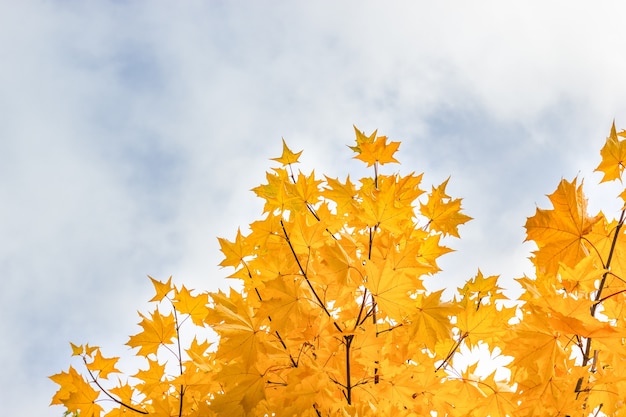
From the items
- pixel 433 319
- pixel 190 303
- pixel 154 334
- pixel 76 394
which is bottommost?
pixel 433 319

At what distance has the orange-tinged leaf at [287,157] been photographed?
314 cm

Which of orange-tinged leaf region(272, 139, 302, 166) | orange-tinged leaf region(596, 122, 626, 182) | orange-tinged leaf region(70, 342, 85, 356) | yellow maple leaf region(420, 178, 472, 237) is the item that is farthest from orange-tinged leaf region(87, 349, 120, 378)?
orange-tinged leaf region(596, 122, 626, 182)

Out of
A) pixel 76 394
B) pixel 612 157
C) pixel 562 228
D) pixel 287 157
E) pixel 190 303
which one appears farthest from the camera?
pixel 287 157

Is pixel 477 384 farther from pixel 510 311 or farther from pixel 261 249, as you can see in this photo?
pixel 261 249

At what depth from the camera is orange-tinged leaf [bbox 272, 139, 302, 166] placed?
314 cm

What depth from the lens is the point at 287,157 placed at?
3.17 m

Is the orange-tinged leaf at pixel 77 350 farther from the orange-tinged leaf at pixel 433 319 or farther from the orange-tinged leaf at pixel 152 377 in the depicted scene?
the orange-tinged leaf at pixel 433 319

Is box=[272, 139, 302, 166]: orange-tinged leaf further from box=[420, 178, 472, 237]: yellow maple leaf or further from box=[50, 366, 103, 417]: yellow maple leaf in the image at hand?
box=[50, 366, 103, 417]: yellow maple leaf

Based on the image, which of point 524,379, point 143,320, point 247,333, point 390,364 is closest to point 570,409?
point 524,379

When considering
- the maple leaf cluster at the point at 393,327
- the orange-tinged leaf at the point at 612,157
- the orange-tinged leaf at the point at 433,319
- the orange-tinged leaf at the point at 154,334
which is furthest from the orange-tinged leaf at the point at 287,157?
the orange-tinged leaf at the point at 612,157

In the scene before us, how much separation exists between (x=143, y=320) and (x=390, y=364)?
150 centimetres

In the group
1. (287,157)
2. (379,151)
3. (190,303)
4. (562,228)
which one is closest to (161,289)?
(190,303)

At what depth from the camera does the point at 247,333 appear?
80.0 inches

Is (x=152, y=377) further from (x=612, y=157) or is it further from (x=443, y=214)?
(x=612, y=157)
